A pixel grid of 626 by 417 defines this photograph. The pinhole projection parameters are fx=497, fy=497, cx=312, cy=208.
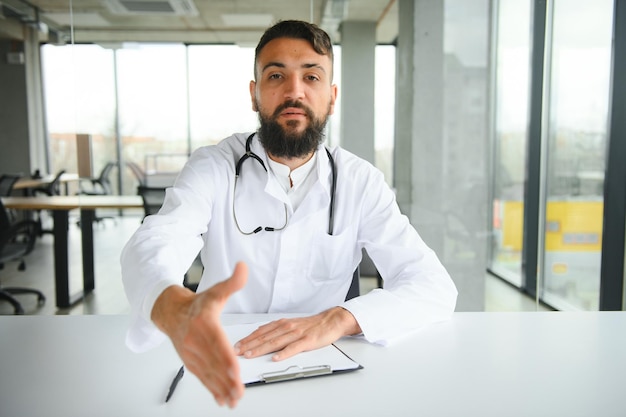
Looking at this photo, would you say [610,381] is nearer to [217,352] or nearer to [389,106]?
[217,352]

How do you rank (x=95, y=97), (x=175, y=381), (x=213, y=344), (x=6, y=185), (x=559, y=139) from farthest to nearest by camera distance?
(x=6, y=185), (x=95, y=97), (x=559, y=139), (x=175, y=381), (x=213, y=344)

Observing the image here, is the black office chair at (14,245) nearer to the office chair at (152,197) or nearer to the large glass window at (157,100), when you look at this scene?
the large glass window at (157,100)

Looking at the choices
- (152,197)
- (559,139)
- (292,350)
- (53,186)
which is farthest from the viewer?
(53,186)

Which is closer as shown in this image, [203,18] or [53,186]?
[203,18]

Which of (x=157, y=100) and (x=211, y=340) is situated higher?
(x=157, y=100)

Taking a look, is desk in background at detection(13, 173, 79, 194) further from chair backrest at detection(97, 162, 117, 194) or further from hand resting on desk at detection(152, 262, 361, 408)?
hand resting on desk at detection(152, 262, 361, 408)

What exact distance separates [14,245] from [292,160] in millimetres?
3141

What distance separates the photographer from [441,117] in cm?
349

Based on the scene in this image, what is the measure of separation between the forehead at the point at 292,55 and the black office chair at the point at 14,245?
2.81 metres

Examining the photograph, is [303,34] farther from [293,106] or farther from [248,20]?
[248,20]

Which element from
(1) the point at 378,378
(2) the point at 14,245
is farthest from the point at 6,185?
(1) the point at 378,378

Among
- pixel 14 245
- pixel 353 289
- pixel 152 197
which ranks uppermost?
pixel 152 197

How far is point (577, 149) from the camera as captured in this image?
11.7 feet

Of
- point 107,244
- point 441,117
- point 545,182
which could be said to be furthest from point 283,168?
point 107,244
